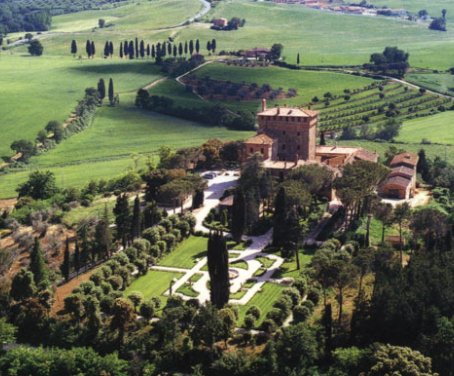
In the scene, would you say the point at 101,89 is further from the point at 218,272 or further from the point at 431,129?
the point at 218,272

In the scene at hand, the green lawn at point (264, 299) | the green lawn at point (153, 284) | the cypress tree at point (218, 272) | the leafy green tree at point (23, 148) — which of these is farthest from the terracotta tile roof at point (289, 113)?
the cypress tree at point (218, 272)

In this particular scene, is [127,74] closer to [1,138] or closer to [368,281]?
[1,138]

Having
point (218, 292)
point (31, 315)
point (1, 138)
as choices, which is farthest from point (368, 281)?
point (1, 138)

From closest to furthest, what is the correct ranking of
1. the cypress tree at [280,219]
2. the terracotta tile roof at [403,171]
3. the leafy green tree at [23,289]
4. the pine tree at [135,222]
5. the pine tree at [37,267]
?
the leafy green tree at [23,289], the pine tree at [37,267], the cypress tree at [280,219], the pine tree at [135,222], the terracotta tile roof at [403,171]

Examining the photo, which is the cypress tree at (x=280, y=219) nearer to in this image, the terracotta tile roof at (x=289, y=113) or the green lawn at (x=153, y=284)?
the green lawn at (x=153, y=284)

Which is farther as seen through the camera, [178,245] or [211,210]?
[211,210]

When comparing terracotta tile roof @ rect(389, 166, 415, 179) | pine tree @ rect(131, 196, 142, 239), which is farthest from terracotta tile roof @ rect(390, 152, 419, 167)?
pine tree @ rect(131, 196, 142, 239)

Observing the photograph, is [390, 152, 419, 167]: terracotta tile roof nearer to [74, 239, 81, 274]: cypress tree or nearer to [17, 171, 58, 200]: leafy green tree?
[17, 171, 58, 200]: leafy green tree
